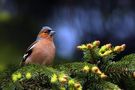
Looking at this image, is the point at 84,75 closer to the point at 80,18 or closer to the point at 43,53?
the point at 43,53

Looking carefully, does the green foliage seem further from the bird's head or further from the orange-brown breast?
the bird's head

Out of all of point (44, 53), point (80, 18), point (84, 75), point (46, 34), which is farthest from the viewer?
point (80, 18)

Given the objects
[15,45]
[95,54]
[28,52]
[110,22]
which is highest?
[110,22]

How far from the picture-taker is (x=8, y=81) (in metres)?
3.97

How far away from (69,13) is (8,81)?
7211 millimetres

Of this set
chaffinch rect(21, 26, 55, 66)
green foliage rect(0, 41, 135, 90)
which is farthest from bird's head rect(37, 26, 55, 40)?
green foliage rect(0, 41, 135, 90)

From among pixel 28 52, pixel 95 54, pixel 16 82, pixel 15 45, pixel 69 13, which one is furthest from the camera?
pixel 69 13

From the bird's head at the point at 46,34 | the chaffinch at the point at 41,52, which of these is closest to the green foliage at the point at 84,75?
the chaffinch at the point at 41,52

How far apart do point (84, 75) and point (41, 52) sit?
6.64ft

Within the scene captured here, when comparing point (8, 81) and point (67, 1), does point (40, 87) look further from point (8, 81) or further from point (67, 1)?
point (67, 1)

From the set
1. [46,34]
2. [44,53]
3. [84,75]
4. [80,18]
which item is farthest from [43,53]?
[80,18]

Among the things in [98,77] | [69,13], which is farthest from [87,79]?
[69,13]

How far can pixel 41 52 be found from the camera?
19.8 ft

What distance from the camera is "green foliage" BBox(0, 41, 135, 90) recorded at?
390 centimetres
